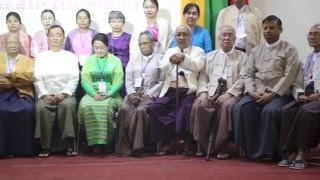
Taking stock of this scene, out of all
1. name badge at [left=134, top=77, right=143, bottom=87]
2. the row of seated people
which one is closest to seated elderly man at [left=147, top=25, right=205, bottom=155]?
the row of seated people

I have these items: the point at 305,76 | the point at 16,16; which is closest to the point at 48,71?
the point at 16,16

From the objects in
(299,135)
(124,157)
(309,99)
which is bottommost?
(124,157)

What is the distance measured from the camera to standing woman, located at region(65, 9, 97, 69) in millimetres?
5094

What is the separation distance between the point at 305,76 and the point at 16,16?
312 cm

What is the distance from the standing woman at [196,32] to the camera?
4.89m

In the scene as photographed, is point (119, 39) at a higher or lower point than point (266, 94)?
higher

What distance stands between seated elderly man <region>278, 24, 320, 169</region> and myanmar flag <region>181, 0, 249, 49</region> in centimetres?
149

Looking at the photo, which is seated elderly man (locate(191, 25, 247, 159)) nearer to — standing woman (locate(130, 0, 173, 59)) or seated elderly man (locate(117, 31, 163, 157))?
seated elderly man (locate(117, 31, 163, 157))

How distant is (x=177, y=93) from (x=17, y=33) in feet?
6.70

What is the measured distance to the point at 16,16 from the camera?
5.11 metres

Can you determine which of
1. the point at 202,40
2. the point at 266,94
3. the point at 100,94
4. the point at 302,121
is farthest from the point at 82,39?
the point at 302,121

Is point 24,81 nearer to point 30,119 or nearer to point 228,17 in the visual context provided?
point 30,119

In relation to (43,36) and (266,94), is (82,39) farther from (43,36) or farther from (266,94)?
(266,94)

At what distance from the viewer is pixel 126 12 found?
5512 millimetres
